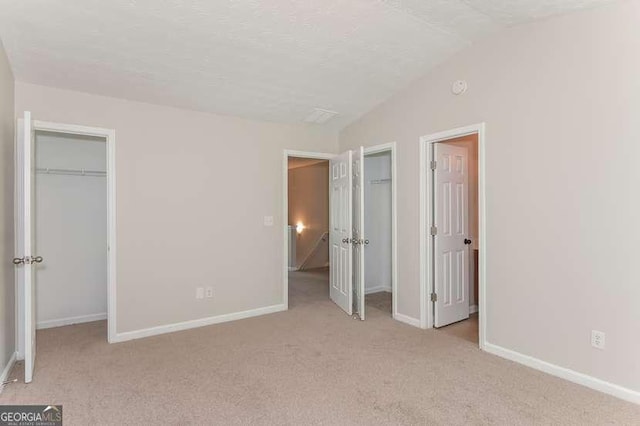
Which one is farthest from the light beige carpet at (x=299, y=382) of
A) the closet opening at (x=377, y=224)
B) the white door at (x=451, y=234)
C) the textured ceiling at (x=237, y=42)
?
the textured ceiling at (x=237, y=42)

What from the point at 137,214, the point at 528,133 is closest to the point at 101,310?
the point at 137,214

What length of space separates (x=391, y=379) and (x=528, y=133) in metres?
2.20

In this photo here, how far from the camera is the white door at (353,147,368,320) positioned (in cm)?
409

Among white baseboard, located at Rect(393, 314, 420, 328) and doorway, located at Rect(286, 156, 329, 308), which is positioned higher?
doorway, located at Rect(286, 156, 329, 308)

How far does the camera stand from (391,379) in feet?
8.93

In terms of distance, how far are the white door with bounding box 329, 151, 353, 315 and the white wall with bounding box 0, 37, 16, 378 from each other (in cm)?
310

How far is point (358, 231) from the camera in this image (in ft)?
14.0

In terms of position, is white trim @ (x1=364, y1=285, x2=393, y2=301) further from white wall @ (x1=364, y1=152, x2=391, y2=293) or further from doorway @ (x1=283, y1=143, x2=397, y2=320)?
doorway @ (x1=283, y1=143, x2=397, y2=320)

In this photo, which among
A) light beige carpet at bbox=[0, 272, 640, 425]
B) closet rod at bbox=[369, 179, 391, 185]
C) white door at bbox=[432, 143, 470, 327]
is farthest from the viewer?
closet rod at bbox=[369, 179, 391, 185]

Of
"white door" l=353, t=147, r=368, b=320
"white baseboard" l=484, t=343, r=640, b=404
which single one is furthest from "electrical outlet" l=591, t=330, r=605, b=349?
"white door" l=353, t=147, r=368, b=320

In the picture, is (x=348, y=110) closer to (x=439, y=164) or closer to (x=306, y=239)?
(x=439, y=164)

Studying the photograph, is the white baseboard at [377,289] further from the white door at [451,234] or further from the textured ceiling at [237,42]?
the textured ceiling at [237,42]

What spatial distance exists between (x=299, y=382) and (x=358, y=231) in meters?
1.97

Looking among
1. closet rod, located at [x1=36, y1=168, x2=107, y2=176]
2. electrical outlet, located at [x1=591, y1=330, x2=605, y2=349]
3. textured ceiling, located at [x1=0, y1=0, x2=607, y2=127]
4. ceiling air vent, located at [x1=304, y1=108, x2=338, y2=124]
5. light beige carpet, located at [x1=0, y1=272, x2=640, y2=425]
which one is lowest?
light beige carpet, located at [x1=0, y1=272, x2=640, y2=425]
